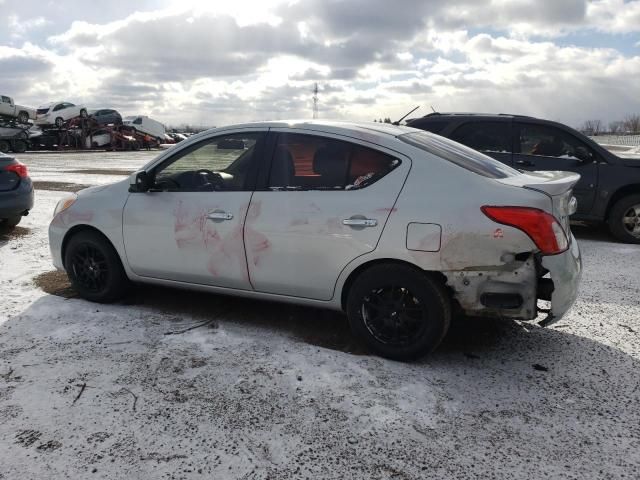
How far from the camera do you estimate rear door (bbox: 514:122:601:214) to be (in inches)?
296

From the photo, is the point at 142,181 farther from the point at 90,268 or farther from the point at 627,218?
the point at 627,218

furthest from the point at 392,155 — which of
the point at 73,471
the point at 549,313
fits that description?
the point at 73,471

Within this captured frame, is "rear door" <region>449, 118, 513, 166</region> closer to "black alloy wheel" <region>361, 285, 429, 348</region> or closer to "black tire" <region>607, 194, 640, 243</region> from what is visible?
"black tire" <region>607, 194, 640, 243</region>

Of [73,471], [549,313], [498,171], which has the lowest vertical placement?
[73,471]

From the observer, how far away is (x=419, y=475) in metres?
2.41

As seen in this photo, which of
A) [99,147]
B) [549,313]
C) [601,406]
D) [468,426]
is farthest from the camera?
[99,147]

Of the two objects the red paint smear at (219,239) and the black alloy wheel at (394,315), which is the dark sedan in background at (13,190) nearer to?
the red paint smear at (219,239)

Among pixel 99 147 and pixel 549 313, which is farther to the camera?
pixel 99 147

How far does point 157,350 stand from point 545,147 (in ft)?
20.5

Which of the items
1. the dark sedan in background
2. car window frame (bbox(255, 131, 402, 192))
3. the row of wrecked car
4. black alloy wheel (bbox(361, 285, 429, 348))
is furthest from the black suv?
the row of wrecked car

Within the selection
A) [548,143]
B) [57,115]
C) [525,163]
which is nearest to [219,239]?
[525,163]

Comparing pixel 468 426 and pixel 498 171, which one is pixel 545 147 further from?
pixel 468 426

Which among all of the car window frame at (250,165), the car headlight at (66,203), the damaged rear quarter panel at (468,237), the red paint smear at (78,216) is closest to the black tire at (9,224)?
the car headlight at (66,203)

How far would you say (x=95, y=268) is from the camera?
4598mm
